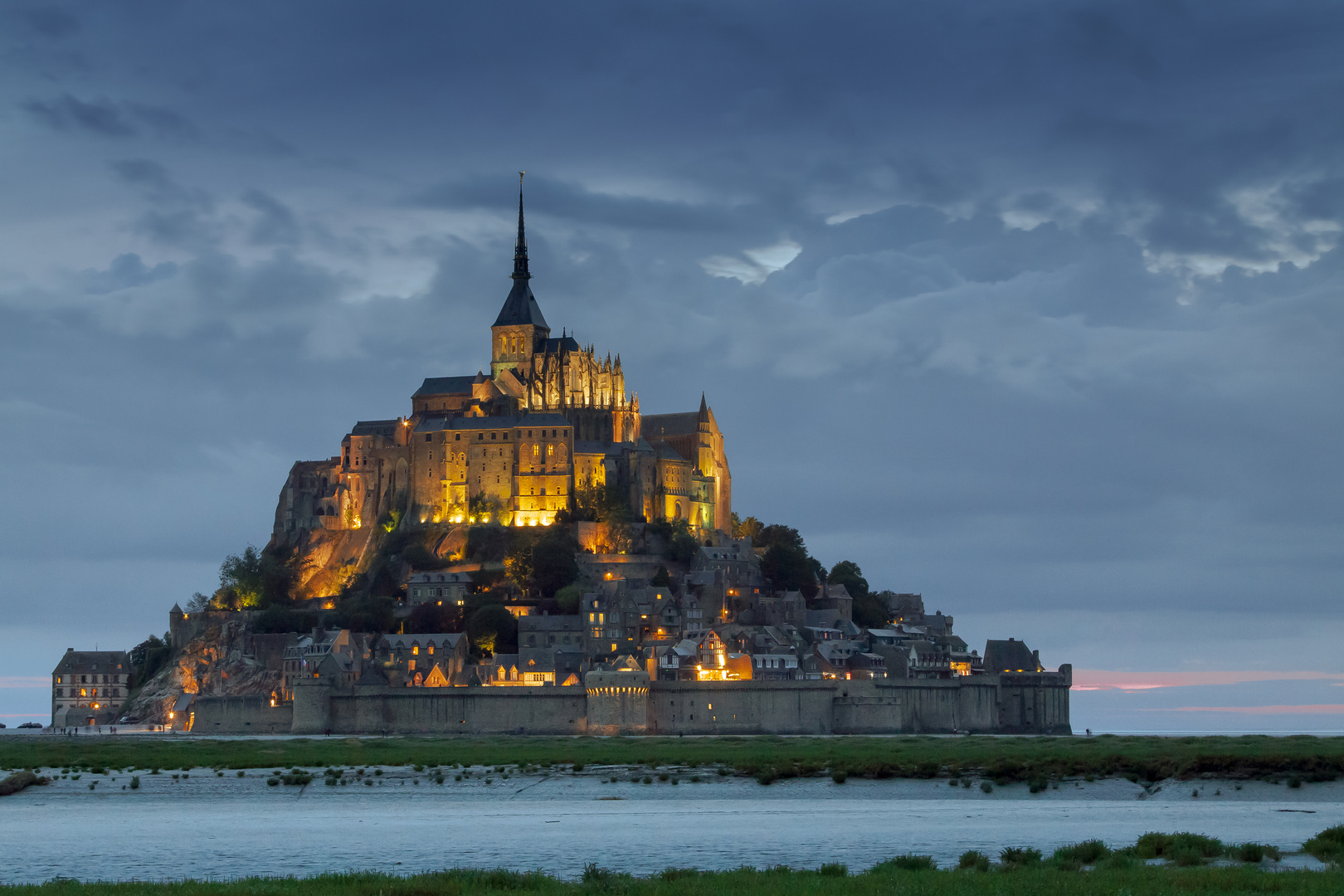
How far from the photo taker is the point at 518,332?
17438 centimetres

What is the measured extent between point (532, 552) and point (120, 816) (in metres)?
83.9

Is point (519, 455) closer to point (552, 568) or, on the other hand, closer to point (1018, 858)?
point (552, 568)

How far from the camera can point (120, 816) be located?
194 feet

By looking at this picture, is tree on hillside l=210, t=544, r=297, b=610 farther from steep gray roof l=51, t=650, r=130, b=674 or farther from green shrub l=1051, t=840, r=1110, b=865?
green shrub l=1051, t=840, r=1110, b=865

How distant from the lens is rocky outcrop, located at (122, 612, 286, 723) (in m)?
135

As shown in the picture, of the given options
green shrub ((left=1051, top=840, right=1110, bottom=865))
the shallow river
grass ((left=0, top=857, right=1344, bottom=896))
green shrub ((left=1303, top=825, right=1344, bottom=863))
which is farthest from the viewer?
the shallow river

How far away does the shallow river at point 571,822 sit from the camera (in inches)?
1710

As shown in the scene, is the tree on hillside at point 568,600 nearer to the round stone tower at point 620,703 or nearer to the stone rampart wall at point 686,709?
the stone rampart wall at point 686,709

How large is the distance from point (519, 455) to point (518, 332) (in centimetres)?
2248

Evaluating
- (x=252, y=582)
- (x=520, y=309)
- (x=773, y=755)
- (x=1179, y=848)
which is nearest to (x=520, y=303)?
(x=520, y=309)

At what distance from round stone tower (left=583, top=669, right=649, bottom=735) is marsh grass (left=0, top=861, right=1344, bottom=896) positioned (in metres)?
75.4

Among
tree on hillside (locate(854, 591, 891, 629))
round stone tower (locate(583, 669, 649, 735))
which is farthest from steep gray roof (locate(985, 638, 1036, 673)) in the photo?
round stone tower (locate(583, 669, 649, 735))

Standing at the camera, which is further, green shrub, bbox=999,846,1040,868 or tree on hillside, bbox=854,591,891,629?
tree on hillside, bbox=854,591,891,629

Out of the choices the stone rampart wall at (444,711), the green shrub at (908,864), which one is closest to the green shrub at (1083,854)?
the green shrub at (908,864)
